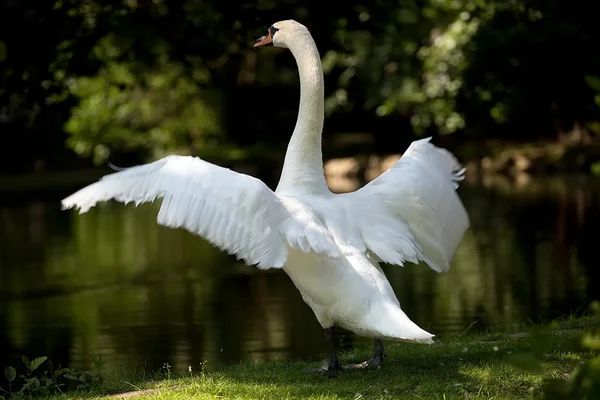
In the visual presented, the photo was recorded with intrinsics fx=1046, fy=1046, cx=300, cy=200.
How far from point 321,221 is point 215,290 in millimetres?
7821

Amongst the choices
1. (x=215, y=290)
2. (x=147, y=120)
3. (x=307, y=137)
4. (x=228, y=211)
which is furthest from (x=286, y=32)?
(x=147, y=120)

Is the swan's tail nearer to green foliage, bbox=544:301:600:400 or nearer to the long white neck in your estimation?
the long white neck

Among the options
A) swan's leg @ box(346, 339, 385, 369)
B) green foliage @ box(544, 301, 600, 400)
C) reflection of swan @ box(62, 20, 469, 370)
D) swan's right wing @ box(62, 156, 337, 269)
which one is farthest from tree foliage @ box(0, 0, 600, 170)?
swan's leg @ box(346, 339, 385, 369)

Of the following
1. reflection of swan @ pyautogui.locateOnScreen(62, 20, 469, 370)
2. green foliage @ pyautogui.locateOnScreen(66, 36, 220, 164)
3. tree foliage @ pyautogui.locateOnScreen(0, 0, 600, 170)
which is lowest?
reflection of swan @ pyautogui.locateOnScreen(62, 20, 469, 370)

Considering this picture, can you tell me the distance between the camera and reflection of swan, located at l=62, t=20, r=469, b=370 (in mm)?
5582

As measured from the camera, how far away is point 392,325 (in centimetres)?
531

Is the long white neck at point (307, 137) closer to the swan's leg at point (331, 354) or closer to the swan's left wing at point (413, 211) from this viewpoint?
the swan's left wing at point (413, 211)

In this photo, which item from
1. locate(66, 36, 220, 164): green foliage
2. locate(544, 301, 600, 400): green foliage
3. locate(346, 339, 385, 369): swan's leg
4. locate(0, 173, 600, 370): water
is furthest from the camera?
locate(66, 36, 220, 164): green foliage

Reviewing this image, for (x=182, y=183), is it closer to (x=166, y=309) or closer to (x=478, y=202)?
(x=166, y=309)

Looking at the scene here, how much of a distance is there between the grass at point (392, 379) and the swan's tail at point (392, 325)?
343 millimetres

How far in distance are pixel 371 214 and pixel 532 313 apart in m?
5.02

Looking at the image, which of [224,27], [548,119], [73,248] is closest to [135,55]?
[224,27]

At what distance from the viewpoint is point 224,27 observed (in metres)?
10.4

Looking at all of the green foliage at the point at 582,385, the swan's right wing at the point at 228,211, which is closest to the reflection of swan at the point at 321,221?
the swan's right wing at the point at 228,211
